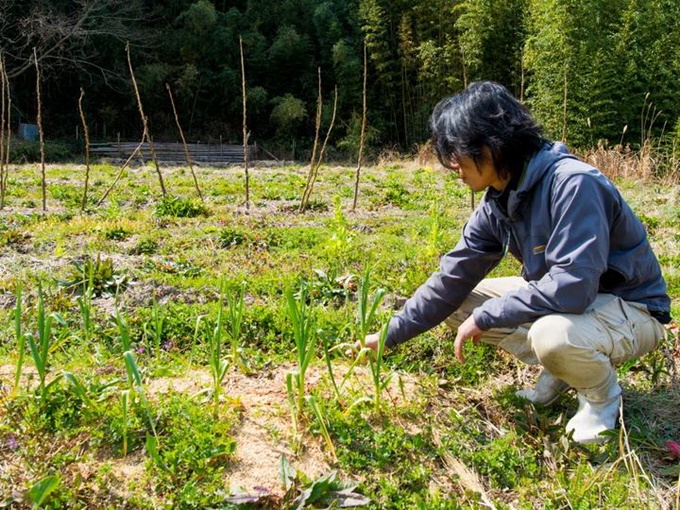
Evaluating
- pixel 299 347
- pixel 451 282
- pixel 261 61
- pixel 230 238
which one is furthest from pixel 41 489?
pixel 261 61

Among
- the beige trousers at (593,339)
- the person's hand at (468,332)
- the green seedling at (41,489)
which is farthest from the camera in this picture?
the person's hand at (468,332)

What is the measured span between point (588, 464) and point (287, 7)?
77.2 feet

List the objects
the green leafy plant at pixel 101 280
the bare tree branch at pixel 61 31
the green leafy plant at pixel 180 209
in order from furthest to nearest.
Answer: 1. the bare tree branch at pixel 61 31
2. the green leafy plant at pixel 180 209
3. the green leafy plant at pixel 101 280

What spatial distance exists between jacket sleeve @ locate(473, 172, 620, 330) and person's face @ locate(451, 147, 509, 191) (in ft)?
0.70

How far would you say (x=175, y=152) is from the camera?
19.6m

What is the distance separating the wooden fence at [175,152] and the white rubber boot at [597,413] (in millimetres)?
17393

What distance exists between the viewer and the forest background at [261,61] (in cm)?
1806

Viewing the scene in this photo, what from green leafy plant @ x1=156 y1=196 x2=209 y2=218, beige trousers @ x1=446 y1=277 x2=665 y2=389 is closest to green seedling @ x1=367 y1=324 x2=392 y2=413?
beige trousers @ x1=446 y1=277 x2=665 y2=389

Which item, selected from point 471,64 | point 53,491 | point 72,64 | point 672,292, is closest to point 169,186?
point 672,292

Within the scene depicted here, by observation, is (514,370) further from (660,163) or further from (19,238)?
(660,163)

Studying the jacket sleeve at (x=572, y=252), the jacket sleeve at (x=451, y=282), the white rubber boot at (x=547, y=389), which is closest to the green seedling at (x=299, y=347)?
the jacket sleeve at (x=451, y=282)

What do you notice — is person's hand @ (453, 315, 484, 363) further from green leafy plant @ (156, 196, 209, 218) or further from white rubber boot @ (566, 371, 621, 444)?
green leafy plant @ (156, 196, 209, 218)

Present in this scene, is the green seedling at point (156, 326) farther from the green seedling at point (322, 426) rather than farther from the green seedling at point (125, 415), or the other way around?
the green seedling at point (322, 426)

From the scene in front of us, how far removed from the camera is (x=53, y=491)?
1.80 m
